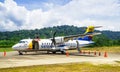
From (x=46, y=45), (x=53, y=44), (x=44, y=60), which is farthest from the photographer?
(x=53, y=44)

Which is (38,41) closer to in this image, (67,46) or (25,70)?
(67,46)

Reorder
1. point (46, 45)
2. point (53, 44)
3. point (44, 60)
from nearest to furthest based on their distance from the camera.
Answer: point (44, 60)
point (46, 45)
point (53, 44)

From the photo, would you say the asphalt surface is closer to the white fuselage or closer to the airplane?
the white fuselage

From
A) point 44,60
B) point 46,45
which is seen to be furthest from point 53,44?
point 44,60

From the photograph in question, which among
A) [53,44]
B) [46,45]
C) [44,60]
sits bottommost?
[44,60]

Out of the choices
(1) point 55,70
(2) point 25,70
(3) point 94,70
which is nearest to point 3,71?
(2) point 25,70

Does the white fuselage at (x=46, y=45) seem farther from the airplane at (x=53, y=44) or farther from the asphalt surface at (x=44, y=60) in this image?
the asphalt surface at (x=44, y=60)

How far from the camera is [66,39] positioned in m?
46.2

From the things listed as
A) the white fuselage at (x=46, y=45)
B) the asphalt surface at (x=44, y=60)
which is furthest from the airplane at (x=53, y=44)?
the asphalt surface at (x=44, y=60)

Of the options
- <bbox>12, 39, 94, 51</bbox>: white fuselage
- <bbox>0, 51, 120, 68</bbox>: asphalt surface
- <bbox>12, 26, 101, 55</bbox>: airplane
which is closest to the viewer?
<bbox>0, 51, 120, 68</bbox>: asphalt surface

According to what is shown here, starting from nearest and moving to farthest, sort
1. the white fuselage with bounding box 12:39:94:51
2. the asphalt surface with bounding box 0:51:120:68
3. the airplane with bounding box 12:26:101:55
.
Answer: the asphalt surface with bounding box 0:51:120:68
the white fuselage with bounding box 12:39:94:51
the airplane with bounding box 12:26:101:55

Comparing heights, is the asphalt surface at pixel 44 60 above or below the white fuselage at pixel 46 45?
below

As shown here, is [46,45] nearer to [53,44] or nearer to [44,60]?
[53,44]

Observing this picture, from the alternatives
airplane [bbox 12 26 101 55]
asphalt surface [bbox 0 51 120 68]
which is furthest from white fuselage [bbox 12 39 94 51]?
asphalt surface [bbox 0 51 120 68]
